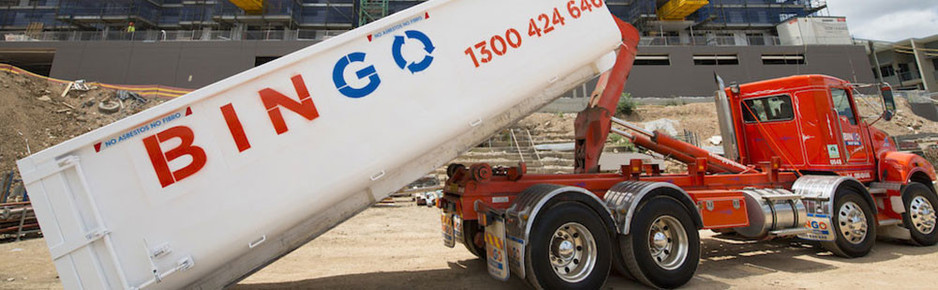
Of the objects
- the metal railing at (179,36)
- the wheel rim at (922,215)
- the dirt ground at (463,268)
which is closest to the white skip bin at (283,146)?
the dirt ground at (463,268)

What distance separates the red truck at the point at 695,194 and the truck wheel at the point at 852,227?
0.02 metres

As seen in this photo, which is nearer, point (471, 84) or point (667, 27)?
point (471, 84)

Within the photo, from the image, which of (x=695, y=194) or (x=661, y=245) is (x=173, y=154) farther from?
(x=695, y=194)

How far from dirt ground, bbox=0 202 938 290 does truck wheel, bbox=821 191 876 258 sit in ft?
0.61

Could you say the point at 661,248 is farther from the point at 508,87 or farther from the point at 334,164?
the point at 334,164

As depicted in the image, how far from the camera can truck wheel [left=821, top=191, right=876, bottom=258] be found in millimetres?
6500

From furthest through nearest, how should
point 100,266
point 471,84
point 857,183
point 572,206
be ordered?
point 857,183 < point 572,206 < point 471,84 < point 100,266

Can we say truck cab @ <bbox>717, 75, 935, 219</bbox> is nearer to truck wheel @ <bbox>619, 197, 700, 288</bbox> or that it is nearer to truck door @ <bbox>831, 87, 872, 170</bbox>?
truck door @ <bbox>831, 87, 872, 170</bbox>

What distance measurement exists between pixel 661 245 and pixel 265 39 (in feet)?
124

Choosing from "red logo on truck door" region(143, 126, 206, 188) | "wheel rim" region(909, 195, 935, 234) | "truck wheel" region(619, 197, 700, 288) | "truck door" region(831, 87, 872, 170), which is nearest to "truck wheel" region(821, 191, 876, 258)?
"truck door" region(831, 87, 872, 170)

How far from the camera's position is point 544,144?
2302 cm

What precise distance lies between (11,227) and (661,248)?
14.1m

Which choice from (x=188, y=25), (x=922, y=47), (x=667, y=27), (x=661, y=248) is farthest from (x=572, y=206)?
(x=922, y=47)

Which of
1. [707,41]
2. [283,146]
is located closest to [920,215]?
[283,146]
